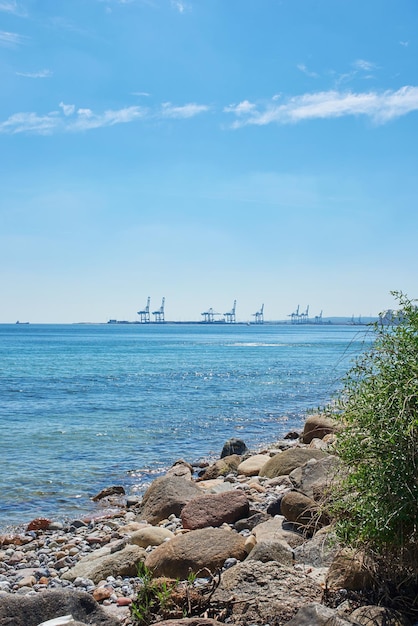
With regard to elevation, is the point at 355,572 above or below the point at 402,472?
below

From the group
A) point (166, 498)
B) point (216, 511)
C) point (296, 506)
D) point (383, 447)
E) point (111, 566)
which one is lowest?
point (166, 498)

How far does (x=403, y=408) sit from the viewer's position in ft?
15.6

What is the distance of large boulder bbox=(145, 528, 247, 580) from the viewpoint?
6.80 metres

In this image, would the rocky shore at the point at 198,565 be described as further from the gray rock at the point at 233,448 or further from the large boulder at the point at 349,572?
the gray rock at the point at 233,448

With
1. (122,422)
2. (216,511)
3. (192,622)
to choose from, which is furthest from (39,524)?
(122,422)

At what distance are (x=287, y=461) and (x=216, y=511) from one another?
163 inches

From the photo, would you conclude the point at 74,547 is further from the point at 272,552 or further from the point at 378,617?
the point at 378,617

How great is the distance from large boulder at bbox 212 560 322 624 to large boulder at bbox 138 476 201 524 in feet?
16.8

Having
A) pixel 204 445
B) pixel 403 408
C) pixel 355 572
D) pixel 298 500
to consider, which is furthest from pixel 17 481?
pixel 403 408

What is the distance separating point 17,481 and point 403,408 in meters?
11.8

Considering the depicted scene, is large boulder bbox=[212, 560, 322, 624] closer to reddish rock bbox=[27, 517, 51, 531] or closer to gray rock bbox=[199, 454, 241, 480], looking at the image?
reddish rock bbox=[27, 517, 51, 531]

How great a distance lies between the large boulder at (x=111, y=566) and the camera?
24.6ft

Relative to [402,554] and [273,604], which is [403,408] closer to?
[402,554]

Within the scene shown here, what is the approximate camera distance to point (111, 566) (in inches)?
298
